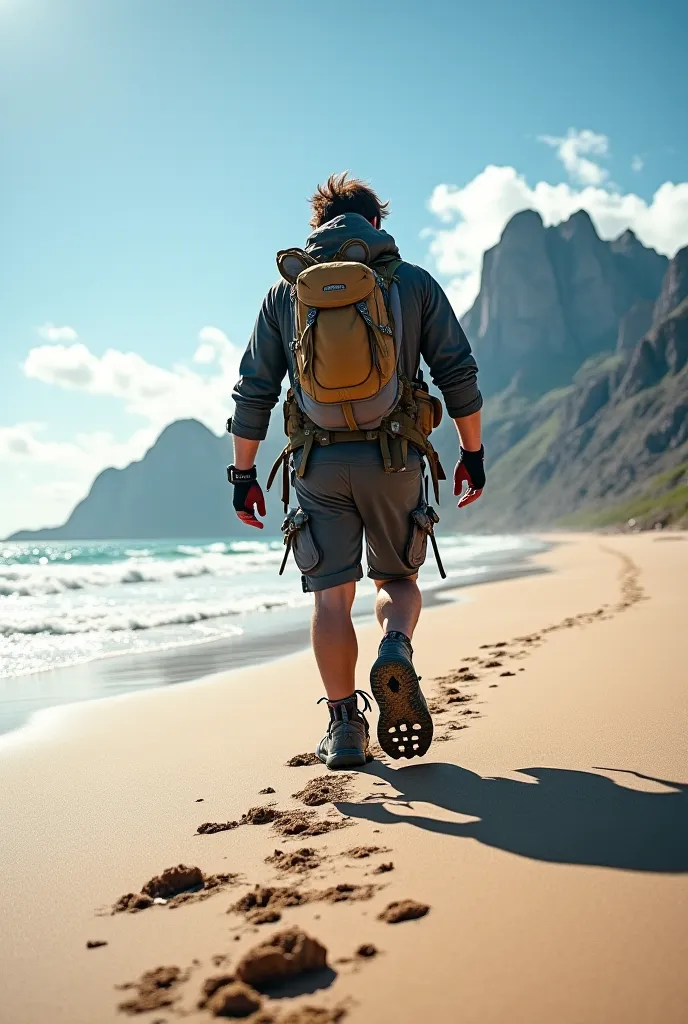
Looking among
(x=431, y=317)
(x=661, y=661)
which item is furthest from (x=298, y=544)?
(x=661, y=661)

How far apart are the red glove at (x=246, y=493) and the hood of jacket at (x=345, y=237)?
964mm

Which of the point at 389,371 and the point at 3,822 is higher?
A: the point at 389,371

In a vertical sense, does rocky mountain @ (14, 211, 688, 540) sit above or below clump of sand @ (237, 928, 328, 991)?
above

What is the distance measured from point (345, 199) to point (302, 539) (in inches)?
58.5

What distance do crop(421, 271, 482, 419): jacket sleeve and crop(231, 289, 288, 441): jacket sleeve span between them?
625 mm

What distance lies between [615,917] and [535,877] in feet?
0.88

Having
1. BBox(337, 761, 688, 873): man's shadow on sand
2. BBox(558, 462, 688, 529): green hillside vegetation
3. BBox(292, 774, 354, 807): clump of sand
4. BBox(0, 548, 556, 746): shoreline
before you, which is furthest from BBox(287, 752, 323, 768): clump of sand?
BBox(558, 462, 688, 529): green hillside vegetation

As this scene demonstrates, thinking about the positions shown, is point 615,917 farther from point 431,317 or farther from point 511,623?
point 511,623

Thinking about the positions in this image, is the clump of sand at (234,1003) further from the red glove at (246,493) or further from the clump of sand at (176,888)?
the red glove at (246,493)

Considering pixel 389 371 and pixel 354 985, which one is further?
pixel 389 371

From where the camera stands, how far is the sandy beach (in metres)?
1.46

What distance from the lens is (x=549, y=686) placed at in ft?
14.3

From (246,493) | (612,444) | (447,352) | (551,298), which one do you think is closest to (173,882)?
(246,493)

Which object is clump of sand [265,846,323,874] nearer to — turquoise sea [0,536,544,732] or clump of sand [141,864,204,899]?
clump of sand [141,864,204,899]
